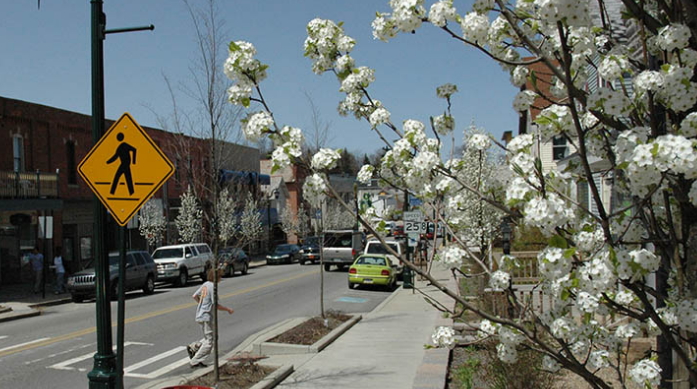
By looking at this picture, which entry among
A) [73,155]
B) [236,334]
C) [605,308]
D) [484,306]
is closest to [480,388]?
[484,306]

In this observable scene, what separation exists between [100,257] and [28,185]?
21.7m

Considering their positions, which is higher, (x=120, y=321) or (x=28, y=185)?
(x=28, y=185)

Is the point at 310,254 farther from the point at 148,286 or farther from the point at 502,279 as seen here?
the point at 502,279

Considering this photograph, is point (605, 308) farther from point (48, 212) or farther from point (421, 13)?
point (48, 212)

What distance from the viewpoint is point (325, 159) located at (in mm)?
3904

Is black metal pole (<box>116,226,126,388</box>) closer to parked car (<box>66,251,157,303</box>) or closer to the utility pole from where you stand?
the utility pole

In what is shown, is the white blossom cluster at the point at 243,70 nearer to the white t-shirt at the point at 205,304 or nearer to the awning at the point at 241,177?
the white t-shirt at the point at 205,304

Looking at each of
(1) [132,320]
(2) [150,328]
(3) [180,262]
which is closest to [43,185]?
(3) [180,262]

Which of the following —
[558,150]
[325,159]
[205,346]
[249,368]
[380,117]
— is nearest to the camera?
[325,159]

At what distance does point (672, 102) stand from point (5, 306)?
2100 centimetres

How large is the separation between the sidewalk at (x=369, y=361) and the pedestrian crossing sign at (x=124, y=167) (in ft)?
9.53

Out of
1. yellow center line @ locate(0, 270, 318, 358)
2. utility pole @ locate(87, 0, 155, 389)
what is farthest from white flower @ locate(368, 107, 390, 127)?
yellow center line @ locate(0, 270, 318, 358)

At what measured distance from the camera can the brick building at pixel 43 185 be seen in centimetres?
2511

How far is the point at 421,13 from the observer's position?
3.51m
